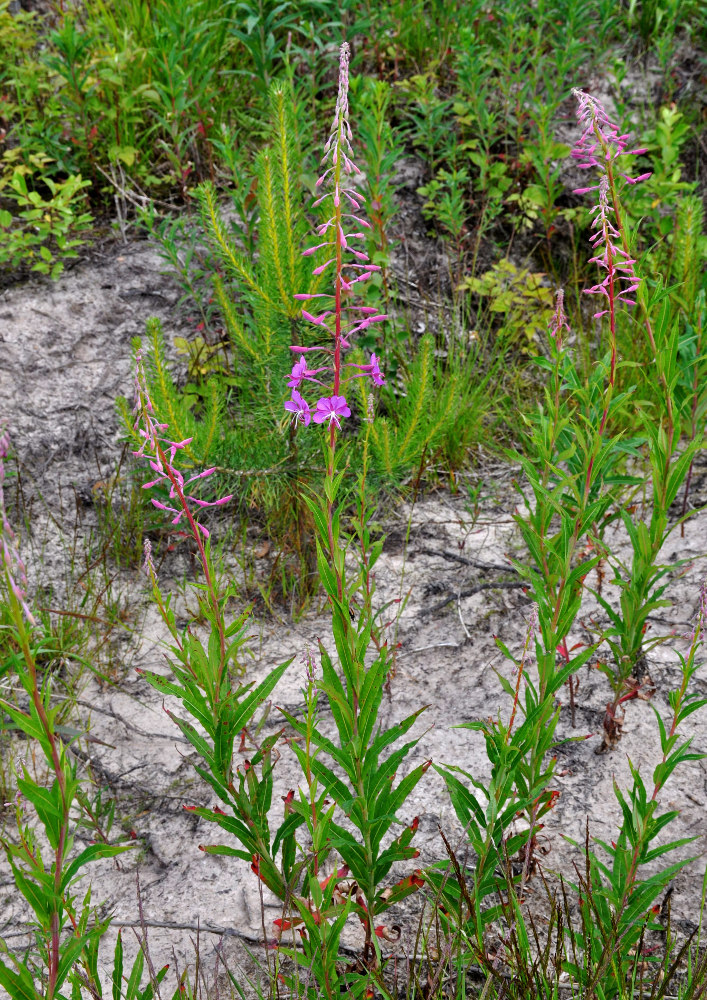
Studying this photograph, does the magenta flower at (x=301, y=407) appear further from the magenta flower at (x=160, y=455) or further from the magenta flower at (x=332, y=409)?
the magenta flower at (x=160, y=455)

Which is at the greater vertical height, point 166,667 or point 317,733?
point 166,667

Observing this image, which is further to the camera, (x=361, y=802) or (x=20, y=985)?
(x=361, y=802)

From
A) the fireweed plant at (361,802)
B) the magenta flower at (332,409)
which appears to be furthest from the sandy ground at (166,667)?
the magenta flower at (332,409)

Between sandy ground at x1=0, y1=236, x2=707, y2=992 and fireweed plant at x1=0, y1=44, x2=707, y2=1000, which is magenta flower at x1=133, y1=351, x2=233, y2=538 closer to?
fireweed plant at x1=0, y1=44, x2=707, y2=1000

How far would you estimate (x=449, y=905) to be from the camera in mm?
1843

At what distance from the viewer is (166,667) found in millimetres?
2793

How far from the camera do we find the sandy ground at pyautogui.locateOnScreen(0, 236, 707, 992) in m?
2.15

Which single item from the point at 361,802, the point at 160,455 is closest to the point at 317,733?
the point at 361,802

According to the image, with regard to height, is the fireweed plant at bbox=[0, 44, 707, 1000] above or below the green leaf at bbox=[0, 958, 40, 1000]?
above

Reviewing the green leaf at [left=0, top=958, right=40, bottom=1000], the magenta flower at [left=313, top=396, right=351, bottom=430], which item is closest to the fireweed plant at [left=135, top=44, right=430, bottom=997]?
the magenta flower at [left=313, top=396, right=351, bottom=430]

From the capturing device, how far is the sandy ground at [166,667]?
7.04 feet

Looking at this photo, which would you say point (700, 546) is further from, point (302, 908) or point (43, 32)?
point (43, 32)

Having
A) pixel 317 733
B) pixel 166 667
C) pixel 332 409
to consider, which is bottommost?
pixel 317 733

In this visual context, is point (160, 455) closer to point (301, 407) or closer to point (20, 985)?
point (301, 407)
